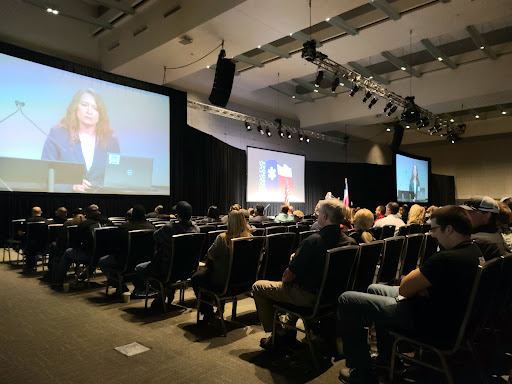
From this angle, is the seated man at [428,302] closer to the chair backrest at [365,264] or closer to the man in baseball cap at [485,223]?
the chair backrest at [365,264]

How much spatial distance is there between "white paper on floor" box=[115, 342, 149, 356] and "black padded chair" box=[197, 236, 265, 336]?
2.22ft

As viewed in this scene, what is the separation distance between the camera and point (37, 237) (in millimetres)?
5941

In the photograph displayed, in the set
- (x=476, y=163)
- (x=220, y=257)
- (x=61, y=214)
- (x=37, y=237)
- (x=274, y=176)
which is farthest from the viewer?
(x=476, y=163)

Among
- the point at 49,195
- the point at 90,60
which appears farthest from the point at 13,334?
the point at 90,60

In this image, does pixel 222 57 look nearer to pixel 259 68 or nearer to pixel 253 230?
pixel 259 68

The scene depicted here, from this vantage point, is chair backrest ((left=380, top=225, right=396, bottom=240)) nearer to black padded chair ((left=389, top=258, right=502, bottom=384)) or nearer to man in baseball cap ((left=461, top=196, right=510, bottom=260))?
man in baseball cap ((left=461, top=196, right=510, bottom=260))

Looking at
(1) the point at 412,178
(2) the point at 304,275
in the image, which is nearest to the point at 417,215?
(2) the point at 304,275

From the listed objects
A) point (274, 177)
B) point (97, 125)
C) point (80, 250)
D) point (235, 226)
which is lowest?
point (80, 250)

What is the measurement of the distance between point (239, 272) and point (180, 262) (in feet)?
2.52

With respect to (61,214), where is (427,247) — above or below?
below

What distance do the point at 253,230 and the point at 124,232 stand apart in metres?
1.66

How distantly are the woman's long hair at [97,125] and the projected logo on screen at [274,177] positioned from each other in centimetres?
593

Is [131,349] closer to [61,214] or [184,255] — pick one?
[184,255]

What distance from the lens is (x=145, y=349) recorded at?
296 centimetres
